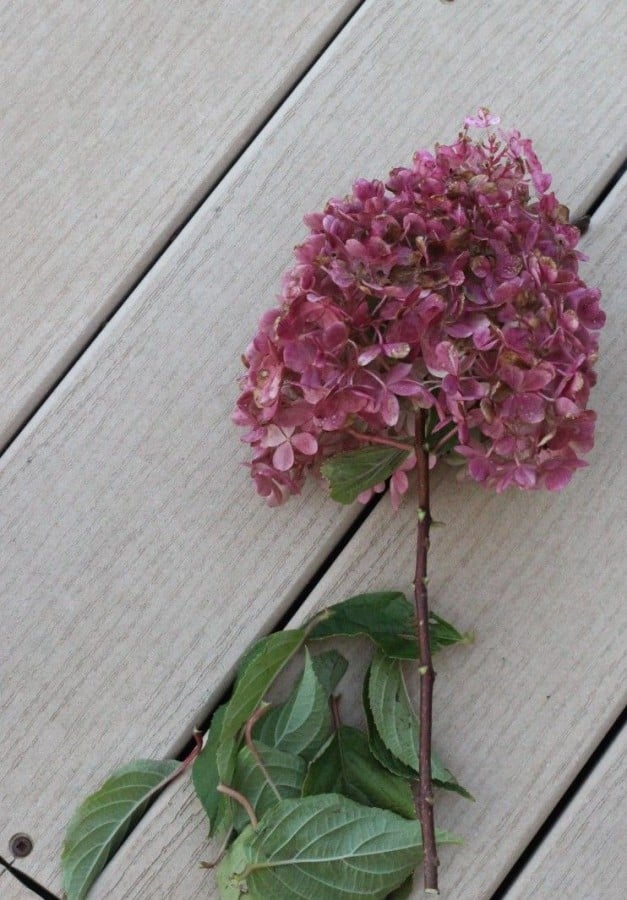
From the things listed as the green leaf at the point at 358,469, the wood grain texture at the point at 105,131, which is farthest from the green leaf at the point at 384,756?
the wood grain texture at the point at 105,131

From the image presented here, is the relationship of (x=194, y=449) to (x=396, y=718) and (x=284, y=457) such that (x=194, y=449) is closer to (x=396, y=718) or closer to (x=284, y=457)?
(x=284, y=457)

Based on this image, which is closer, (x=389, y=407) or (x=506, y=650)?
(x=389, y=407)

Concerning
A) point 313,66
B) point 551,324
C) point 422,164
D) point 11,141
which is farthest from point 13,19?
point 551,324

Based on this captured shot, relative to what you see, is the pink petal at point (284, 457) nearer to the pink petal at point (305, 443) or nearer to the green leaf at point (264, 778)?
the pink petal at point (305, 443)

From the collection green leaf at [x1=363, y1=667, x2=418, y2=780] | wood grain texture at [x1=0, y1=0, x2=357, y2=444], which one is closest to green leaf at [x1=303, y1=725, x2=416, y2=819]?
green leaf at [x1=363, y1=667, x2=418, y2=780]

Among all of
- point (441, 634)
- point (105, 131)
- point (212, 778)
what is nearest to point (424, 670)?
point (441, 634)

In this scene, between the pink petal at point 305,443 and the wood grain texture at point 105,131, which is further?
the wood grain texture at point 105,131
